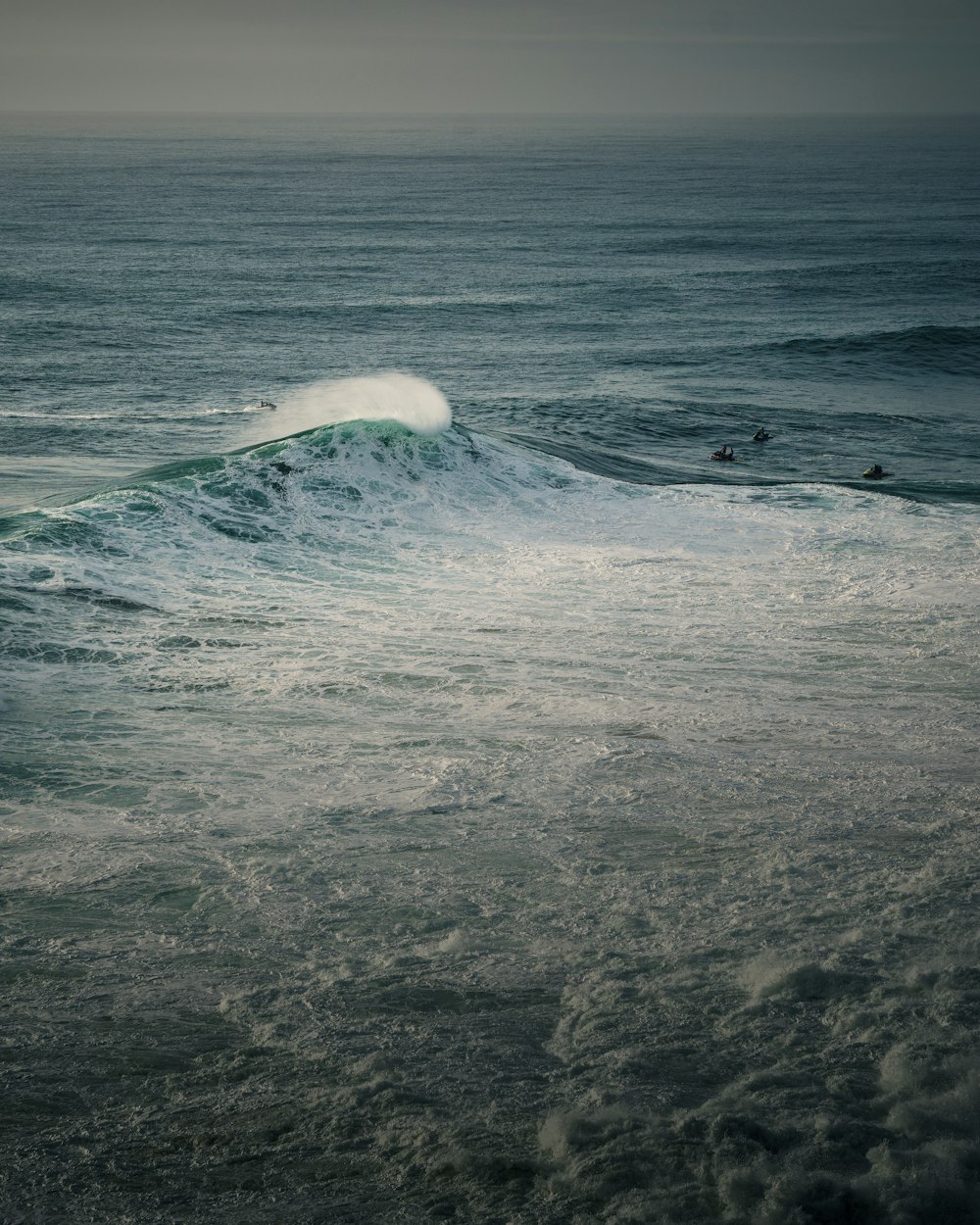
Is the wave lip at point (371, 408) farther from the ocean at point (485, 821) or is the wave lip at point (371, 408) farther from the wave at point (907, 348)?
the wave at point (907, 348)

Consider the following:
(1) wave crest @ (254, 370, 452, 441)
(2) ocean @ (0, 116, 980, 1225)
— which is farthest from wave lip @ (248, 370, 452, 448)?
A: (2) ocean @ (0, 116, 980, 1225)

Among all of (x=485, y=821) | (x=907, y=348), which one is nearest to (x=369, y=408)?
(x=485, y=821)

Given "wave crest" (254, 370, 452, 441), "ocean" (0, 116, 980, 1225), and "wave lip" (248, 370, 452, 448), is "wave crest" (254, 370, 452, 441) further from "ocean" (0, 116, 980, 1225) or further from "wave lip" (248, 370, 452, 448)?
"ocean" (0, 116, 980, 1225)

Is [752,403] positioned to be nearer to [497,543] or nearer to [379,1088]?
[497,543]

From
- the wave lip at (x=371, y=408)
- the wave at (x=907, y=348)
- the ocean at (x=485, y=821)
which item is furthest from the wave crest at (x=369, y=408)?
the wave at (x=907, y=348)

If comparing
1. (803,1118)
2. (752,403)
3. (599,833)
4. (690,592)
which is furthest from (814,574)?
(752,403)

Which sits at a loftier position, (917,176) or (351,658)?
(917,176)

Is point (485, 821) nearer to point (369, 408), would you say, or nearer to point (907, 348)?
point (369, 408)
